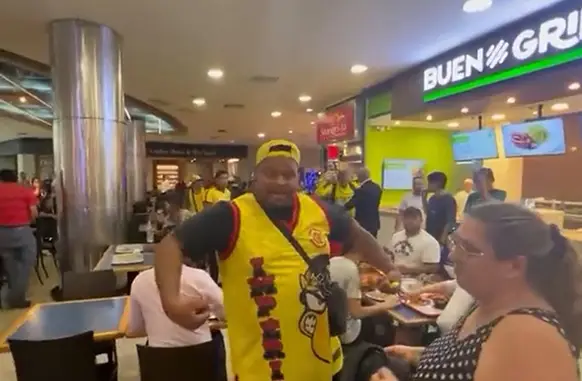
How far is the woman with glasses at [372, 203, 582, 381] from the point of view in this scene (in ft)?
3.01

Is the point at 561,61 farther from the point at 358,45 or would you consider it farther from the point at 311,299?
the point at 311,299

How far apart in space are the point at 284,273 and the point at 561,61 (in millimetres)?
3233

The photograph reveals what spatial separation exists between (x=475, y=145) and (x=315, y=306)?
5.99 meters

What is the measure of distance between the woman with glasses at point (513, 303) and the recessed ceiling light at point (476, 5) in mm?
3073

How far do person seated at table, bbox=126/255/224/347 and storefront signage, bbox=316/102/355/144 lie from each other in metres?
5.78

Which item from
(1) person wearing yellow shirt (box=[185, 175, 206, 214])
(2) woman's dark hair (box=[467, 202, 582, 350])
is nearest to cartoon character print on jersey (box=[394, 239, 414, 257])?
(2) woman's dark hair (box=[467, 202, 582, 350])

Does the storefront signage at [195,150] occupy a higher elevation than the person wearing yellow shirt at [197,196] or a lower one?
higher

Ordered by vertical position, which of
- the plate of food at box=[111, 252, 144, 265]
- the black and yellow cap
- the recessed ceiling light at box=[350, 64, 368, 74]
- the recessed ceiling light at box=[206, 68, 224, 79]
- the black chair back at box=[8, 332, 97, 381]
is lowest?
the black chair back at box=[8, 332, 97, 381]

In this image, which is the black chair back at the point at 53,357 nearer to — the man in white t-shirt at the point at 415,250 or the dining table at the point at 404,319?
the dining table at the point at 404,319

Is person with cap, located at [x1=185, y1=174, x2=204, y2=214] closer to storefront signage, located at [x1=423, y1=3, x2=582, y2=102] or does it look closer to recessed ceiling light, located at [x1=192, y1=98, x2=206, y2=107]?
recessed ceiling light, located at [x1=192, y1=98, x2=206, y2=107]

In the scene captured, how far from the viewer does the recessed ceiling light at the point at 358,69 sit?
5.74m

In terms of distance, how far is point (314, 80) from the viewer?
6.59 meters

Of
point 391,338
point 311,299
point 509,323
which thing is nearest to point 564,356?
point 509,323

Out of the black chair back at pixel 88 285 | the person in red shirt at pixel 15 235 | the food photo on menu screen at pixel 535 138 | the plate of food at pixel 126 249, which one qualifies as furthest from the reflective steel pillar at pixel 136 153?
the food photo on menu screen at pixel 535 138
